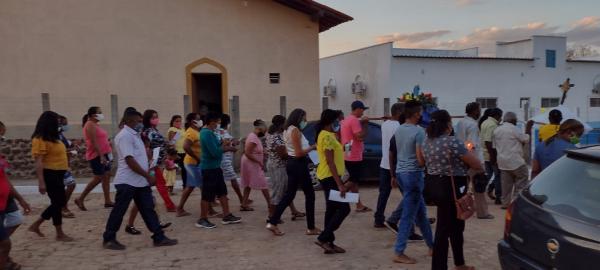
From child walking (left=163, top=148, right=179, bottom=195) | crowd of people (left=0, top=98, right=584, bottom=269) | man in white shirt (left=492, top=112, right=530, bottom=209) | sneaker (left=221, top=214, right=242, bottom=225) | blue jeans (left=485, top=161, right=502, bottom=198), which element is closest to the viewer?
crowd of people (left=0, top=98, right=584, bottom=269)

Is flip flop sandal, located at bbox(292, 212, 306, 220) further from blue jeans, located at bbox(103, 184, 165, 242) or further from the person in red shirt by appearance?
blue jeans, located at bbox(103, 184, 165, 242)

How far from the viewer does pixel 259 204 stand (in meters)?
8.30

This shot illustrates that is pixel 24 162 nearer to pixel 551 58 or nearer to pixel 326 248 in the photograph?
pixel 326 248

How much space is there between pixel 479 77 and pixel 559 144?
13.3 m

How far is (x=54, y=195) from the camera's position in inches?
233

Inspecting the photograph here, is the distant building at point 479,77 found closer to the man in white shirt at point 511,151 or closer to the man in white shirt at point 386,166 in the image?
the man in white shirt at point 511,151

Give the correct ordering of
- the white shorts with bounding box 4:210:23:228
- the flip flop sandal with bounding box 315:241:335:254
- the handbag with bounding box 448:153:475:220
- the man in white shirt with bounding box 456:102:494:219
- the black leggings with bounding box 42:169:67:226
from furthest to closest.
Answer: the man in white shirt with bounding box 456:102:494:219, the black leggings with bounding box 42:169:67:226, the flip flop sandal with bounding box 315:241:335:254, the white shorts with bounding box 4:210:23:228, the handbag with bounding box 448:153:475:220

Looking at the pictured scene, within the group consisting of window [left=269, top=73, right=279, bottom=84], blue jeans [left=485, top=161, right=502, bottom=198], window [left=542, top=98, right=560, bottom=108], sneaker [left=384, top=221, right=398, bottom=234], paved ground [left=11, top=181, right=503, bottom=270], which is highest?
window [left=269, top=73, right=279, bottom=84]

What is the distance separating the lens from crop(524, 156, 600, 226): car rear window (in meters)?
3.13

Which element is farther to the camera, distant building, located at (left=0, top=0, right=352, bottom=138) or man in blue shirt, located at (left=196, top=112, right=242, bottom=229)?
distant building, located at (left=0, top=0, right=352, bottom=138)

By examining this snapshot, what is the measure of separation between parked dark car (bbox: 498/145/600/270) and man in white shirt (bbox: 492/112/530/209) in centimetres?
363

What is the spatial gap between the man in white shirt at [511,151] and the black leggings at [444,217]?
3.18 metres

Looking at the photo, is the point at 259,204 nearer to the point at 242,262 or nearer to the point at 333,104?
the point at 242,262

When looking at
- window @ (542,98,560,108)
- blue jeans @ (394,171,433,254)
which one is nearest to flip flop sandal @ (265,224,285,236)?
blue jeans @ (394,171,433,254)
